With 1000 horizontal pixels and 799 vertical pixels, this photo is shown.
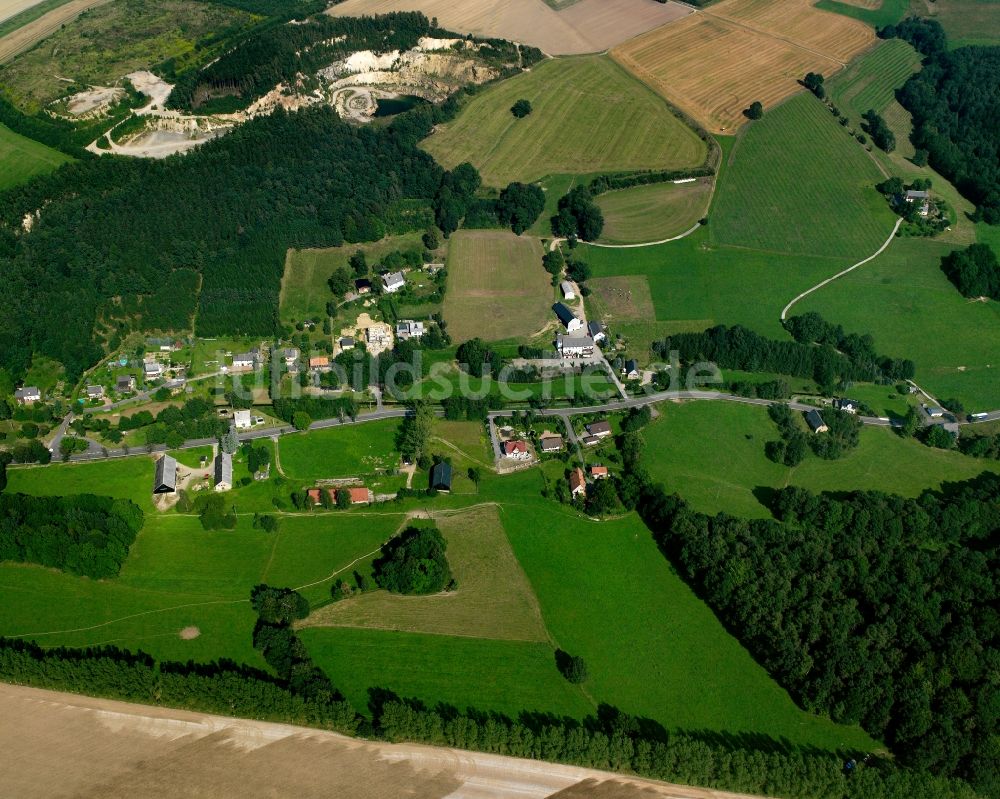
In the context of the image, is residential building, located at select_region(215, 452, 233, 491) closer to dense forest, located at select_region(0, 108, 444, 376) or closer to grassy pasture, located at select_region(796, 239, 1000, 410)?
dense forest, located at select_region(0, 108, 444, 376)

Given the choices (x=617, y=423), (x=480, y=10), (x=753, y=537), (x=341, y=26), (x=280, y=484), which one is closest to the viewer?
(x=753, y=537)

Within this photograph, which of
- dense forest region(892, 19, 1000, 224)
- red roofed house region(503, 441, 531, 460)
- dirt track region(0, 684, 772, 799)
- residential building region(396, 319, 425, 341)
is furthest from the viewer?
dense forest region(892, 19, 1000, 224)

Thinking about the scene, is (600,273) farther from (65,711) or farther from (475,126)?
(65,711)

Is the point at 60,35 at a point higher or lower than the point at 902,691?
higher

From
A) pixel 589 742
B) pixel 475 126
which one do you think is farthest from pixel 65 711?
pixel 475 126

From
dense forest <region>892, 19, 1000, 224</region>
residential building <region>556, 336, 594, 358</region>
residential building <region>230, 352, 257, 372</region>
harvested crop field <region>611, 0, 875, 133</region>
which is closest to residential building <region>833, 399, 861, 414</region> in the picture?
residential building <region>556, 336, 594, 358</region>

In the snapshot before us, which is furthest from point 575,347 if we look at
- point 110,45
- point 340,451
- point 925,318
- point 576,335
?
point 110,45
